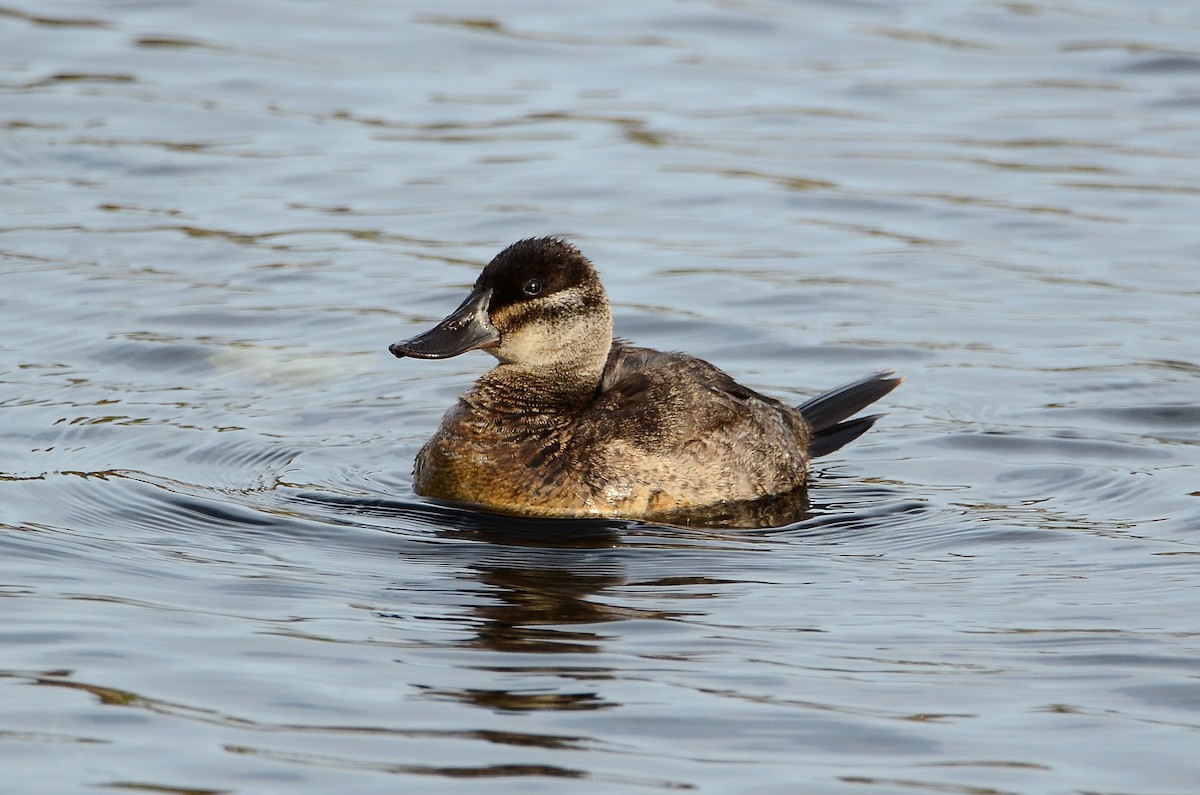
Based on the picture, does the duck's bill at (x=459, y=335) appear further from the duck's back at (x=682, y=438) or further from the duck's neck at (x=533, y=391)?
the duck's back at (x=682, y=438)

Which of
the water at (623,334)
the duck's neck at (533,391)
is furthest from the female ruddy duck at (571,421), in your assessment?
the water at (623,334)

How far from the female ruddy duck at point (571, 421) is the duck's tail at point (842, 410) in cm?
61

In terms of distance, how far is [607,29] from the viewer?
16719 millimetres

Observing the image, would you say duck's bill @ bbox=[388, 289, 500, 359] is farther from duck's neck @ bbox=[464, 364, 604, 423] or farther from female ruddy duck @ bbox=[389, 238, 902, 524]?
duck's neck @ bbox=[464, 364, 604, 423]

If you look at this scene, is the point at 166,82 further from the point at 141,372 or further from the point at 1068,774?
the point at 1068,774

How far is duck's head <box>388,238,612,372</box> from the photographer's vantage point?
781 centimetres

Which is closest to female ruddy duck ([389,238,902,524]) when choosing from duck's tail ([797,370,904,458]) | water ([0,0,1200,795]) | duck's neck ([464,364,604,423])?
duck's neck ([464,364,604,423])

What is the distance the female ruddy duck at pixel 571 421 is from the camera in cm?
771

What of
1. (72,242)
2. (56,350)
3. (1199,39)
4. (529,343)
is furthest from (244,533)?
(1199,39)

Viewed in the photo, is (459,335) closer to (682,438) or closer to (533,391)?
(533,391)

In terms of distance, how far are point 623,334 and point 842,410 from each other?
2.00m

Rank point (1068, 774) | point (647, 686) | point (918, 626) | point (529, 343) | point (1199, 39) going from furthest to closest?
point (1199, 39), point (529, 343), point (918, 626), point (647, 686), point (1068, 774)

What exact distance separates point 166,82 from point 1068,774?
37.5 ft

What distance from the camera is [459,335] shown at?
7.80 metres
